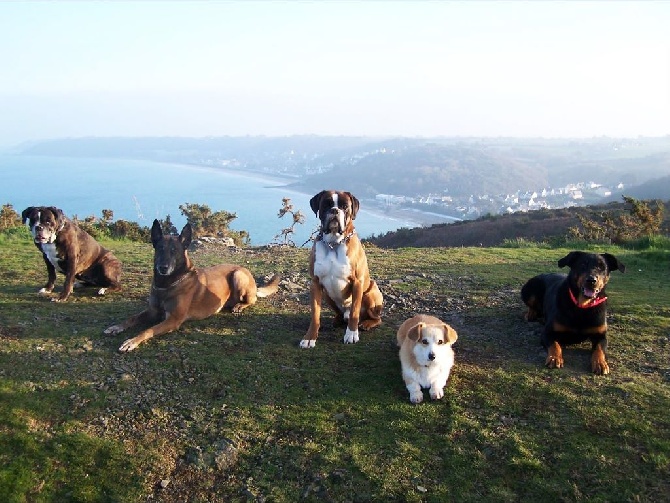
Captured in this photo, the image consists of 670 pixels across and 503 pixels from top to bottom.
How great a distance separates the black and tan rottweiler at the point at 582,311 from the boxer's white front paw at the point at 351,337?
88.4 inches

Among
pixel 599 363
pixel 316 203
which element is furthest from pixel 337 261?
pixel 599 363

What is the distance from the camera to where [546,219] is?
119 feet

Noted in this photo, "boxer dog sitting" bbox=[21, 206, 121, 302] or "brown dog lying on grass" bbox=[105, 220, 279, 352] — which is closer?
"brown dog lying on grass" bbox=[105, 220, 279, 352]

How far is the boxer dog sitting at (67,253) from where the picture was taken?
7.64m

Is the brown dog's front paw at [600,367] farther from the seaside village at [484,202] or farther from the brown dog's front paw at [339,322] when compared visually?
the seaside village at [484,202]

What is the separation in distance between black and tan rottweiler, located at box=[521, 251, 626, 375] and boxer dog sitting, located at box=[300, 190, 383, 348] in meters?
2.34

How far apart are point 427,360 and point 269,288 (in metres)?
4.02

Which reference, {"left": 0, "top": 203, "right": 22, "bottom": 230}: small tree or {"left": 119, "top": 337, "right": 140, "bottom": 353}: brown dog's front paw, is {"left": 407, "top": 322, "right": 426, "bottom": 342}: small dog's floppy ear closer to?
{"left": 119, "top": 337, "right": 140, "bottom": 353}: brown dog's front paw

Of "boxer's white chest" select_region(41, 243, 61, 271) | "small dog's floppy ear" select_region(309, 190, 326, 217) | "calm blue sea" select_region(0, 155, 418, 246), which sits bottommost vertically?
"calm blue sea" select_region(0, 155, 418, 246)

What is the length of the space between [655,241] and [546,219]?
2317 centimetres

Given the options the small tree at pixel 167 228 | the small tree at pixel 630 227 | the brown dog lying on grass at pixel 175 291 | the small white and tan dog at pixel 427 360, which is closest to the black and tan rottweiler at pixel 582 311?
the small white and tan dog at pixel 427 360

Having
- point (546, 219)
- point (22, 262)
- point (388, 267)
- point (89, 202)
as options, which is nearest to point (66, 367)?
point (22, 262)

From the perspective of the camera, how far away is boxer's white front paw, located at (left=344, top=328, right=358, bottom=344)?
6531 millimetres

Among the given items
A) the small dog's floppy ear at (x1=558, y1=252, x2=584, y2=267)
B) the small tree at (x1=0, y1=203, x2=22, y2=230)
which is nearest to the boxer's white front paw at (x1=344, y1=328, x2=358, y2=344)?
the small dog's floppy ear at (x1=558, y1=252, x2=584, y2=267)
